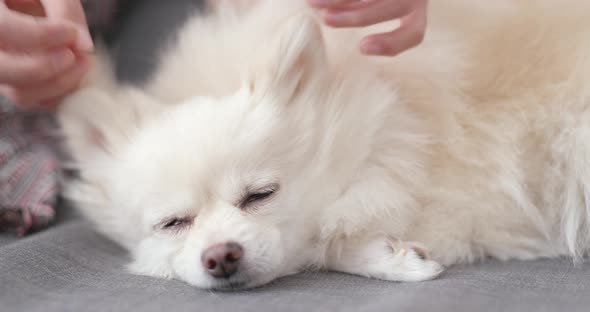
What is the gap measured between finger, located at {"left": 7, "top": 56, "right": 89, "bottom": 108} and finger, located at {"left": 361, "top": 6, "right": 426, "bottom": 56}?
69cm

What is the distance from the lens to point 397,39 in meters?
1.24

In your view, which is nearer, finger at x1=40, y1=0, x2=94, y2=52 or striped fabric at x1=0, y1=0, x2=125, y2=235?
finger at x1=40, y1=0, x2=94, y2=52

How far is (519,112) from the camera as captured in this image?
136 cm

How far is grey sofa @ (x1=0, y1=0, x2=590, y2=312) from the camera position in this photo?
988 mm

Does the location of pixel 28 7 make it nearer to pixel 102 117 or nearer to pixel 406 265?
pixel 102 117

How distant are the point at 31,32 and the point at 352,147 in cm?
74

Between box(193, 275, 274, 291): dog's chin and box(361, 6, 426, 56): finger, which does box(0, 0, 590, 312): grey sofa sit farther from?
box(361, 6, 426, 56): finger

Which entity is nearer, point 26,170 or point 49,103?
point 49,103

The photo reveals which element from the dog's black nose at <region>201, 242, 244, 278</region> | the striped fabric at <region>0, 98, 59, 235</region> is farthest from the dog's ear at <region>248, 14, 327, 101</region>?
the striped fabric at <region>0, 98, 59, 235</region>

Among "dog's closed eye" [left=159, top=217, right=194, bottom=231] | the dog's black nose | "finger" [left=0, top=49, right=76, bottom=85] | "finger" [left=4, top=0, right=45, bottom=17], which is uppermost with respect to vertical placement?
"finger" [left=4, top=0, right=45, bottom=17]

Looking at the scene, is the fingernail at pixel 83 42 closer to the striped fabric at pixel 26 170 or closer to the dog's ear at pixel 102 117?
the dog's ear at pixel 102 117

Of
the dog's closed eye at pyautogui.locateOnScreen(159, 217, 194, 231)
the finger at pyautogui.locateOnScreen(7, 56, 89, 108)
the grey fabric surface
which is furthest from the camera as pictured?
the finger at pyautogui.locateOnScreen(7, 56, 89, 108)

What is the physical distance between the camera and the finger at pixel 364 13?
120 centimetres

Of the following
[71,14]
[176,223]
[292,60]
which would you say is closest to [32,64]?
[71,14]
